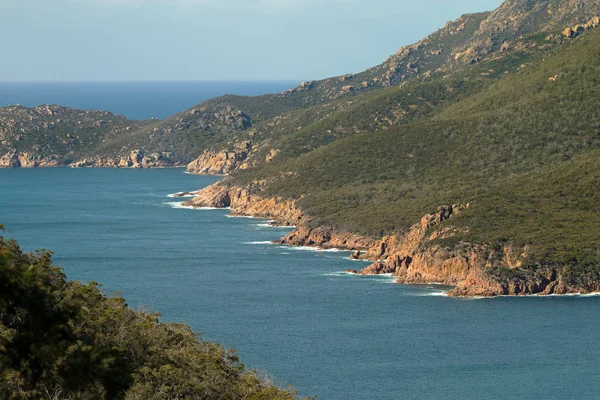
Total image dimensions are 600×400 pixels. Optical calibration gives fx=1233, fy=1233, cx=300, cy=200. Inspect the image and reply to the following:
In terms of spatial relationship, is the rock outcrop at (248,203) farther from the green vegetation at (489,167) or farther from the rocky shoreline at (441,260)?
the rocky shoreline at (441,260)

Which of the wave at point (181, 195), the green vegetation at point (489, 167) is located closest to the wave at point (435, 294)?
the green vegetation at point (489, 167)

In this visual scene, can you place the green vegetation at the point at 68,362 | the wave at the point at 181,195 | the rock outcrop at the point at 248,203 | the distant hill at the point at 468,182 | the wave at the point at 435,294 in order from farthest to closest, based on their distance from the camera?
the wave at the point at 181,195 → the rock outcrop at the point at 248,203 → the distant hill at the point at 468,182 → the wave at the point at 435,294 → the green vegetation at the point at 68,362

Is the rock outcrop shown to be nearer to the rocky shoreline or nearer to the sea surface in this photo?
the sea surface

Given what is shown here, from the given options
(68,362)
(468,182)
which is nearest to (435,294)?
(468,182)

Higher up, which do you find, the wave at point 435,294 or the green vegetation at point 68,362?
the green vegetation at point 68,362

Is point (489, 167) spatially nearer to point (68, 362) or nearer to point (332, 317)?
point (332, 317)

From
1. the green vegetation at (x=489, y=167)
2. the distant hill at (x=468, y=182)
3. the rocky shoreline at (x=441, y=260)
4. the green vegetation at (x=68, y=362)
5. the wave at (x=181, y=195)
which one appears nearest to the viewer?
the green vegetation at (x=68, y=362)

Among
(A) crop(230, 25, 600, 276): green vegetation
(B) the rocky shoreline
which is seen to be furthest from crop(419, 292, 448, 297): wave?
(A) crop(230, 25, 600, 276): green vegetation
